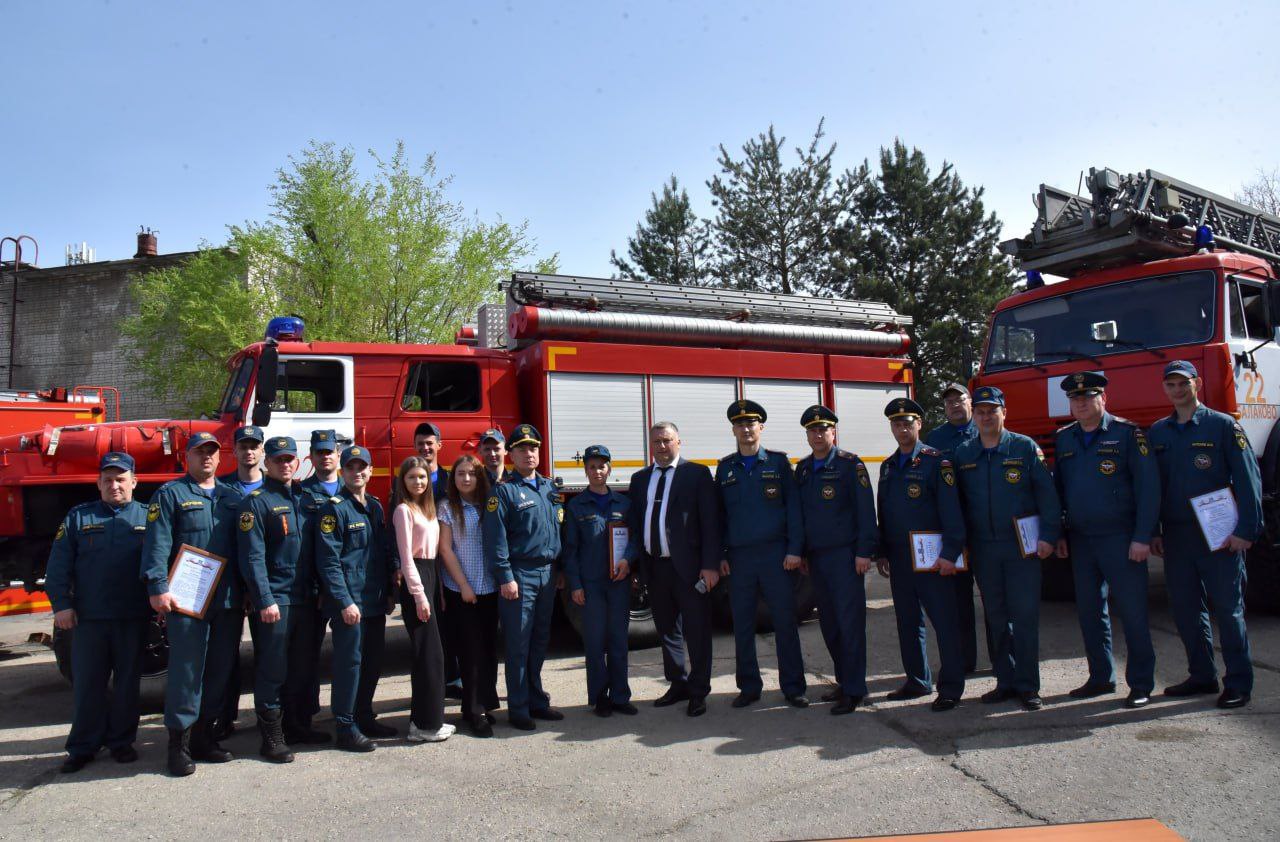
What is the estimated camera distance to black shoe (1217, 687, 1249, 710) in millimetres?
4824

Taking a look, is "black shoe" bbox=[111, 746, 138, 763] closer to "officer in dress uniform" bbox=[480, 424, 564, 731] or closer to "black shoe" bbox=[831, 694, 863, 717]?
"officer in dress uniform" bbox=[480, 424, 564, 731]

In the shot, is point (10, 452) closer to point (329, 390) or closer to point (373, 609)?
point (329, 390)

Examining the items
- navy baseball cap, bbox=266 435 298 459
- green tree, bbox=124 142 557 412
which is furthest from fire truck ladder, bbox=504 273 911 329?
green tree, bbox=124 142 557 412

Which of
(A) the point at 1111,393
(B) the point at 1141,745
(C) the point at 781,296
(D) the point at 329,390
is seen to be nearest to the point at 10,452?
(D) the point at 329,390

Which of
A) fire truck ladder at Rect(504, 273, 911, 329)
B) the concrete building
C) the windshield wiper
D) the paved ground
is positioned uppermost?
the concrete building

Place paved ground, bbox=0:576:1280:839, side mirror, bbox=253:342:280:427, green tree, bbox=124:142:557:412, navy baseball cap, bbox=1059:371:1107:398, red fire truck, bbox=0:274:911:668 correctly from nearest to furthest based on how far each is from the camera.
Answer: paved ground, bbox=0:576:1280:839
navy baseball cap, bbox=1059:371:1107:398
red fire truck, bbox=0:274:911:668
side mirror, bbox=253:342:280:427
green tree, bbox=124:142:557:412

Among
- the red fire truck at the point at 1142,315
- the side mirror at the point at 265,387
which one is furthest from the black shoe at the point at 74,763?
the red fire truck at the point at 1142,315

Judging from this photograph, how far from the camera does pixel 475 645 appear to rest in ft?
16.6

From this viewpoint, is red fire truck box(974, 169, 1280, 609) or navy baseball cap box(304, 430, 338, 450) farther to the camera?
red fire truck box(974, 169, 1280, 609)

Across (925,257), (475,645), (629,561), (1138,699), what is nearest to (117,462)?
(475,645)

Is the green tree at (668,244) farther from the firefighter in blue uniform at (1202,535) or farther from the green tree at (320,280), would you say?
the firefighter in blue uniform at (1202,535)

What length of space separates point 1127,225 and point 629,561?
532cm

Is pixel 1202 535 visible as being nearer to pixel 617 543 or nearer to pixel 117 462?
pixel 617 543

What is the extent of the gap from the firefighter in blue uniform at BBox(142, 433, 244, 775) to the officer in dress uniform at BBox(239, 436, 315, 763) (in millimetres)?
132
